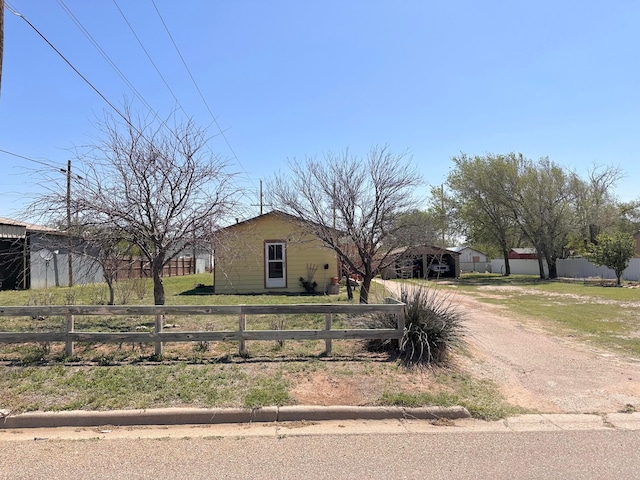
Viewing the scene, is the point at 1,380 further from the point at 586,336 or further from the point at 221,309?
the point at 586,336

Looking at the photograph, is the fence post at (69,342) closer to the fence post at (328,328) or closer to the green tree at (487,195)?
the fence post at (328,328)

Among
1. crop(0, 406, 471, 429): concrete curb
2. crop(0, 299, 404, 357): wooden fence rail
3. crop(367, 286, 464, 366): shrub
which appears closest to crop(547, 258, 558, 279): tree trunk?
crop(367, 286, 464, 366): shrub

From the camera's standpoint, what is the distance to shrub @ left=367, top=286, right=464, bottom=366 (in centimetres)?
692

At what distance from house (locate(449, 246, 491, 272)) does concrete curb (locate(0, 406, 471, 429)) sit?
48079 millimetres

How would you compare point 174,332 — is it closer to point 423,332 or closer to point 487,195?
point 423,332

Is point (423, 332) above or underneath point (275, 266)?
underneath

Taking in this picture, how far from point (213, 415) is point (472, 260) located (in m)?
58.5

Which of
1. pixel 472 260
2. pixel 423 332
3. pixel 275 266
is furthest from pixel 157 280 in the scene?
pixel 472 260

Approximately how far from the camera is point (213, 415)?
4.96 metres

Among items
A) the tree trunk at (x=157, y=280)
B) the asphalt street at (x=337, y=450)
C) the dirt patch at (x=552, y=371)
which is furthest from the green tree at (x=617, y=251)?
the tree trunk at (x=157, y=280)

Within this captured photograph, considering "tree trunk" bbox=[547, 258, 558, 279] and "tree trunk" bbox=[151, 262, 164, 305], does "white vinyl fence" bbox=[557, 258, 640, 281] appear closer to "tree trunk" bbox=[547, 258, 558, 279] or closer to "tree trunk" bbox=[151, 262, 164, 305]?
"tree trunk" bbox=[547, 258, 558, 279]

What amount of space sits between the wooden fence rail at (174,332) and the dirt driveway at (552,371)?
5.98 ft

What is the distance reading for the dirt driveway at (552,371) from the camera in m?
5.68

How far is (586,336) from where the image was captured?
395 inches
